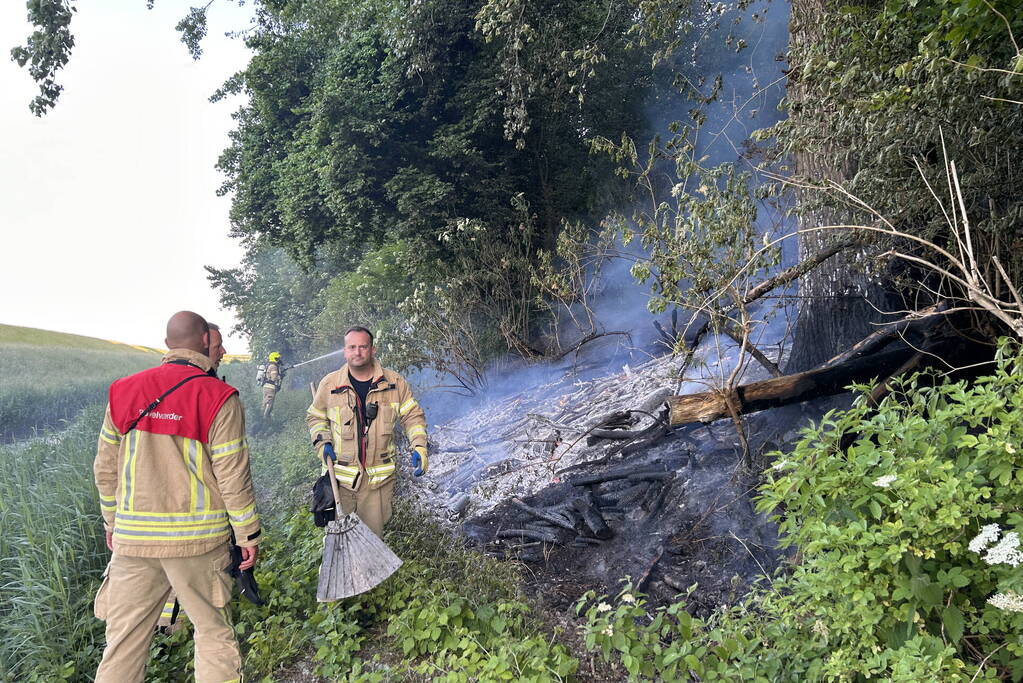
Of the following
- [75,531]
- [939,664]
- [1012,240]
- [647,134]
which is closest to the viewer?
[939,664]

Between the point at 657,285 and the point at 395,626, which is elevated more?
the point at 657,285

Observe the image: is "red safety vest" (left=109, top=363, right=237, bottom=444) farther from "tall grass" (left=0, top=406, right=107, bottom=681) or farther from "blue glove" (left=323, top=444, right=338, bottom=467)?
"tall grass" (left=0, top=406, right=107, bottom=681)

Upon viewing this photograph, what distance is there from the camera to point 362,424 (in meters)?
4.72

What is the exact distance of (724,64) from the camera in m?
13.2

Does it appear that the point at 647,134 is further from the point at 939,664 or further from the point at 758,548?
the point at 939,664

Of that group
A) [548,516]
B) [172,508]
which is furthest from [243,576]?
[548,516]

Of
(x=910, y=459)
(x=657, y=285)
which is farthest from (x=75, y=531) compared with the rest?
(x=910, y=459)

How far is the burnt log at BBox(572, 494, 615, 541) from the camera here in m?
5.49

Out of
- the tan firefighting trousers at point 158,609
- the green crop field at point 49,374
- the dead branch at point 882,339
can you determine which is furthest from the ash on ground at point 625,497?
the green crop field at point 49,374

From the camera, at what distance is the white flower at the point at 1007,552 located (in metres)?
2.18

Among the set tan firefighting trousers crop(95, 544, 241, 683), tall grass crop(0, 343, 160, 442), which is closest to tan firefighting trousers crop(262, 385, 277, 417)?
tall grass crop(0, 343, 160, 442)

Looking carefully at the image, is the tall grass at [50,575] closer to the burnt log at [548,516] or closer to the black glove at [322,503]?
the black glove at [322,503]

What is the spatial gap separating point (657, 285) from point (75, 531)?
488 centimetres

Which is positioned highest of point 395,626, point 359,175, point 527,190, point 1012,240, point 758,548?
point 359,175
